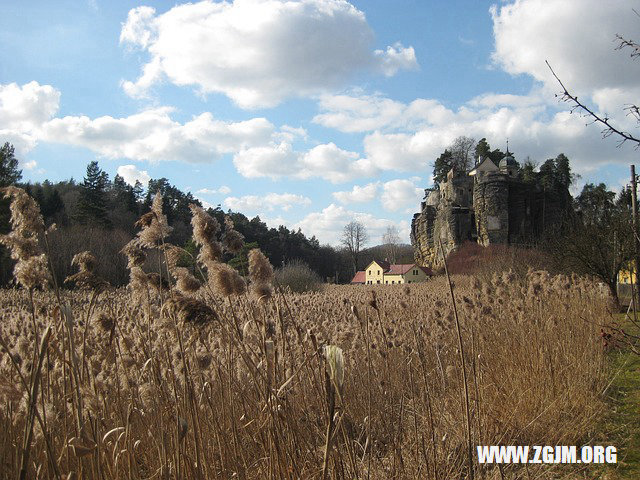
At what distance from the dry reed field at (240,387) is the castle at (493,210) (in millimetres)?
48124

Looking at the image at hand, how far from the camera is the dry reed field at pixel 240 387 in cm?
217

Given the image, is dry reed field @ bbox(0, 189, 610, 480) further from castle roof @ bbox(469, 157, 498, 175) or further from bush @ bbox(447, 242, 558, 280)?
castle roof @ bbox(469, 157, 498, 175)

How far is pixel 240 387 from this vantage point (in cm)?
303

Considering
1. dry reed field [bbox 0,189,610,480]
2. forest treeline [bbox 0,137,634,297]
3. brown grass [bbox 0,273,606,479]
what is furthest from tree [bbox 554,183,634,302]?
dry reed field [bbox 0,189,610,480]

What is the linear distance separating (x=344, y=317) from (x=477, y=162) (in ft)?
206

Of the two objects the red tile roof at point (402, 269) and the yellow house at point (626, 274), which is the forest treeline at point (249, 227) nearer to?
the yellow house at point (626, 274)

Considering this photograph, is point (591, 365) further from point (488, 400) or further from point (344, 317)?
point (344, 317)

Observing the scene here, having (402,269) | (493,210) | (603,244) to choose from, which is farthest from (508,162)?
(603,244)

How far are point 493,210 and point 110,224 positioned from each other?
37150mm

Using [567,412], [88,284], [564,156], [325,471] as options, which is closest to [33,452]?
[88,284]

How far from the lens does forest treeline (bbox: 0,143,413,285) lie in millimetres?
26953

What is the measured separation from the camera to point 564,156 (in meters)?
62.1

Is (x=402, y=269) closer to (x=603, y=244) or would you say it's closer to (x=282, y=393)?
(x=603, y=244)

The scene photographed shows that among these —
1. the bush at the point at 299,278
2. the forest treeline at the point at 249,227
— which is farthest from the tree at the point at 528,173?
the bush at the point at 299,278
